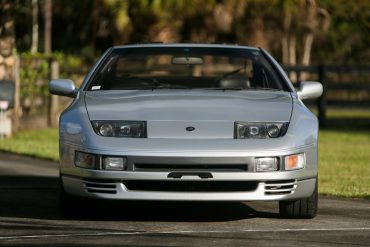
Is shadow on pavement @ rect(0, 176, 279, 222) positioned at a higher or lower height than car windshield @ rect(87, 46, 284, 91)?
lower

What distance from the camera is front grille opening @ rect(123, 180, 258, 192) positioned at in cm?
838

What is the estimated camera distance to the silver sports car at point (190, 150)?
8.30m

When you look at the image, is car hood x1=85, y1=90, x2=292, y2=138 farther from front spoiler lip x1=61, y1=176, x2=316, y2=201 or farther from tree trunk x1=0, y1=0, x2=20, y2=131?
tree trunk x1=0, y1=0, x2=20, y2=131

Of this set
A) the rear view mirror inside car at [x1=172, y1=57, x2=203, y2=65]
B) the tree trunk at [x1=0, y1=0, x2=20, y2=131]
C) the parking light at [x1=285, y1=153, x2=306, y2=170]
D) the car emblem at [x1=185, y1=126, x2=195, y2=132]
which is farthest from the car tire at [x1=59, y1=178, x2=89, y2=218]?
the tree trunk at [x1=0, y1=0, x2=20, y2=131]

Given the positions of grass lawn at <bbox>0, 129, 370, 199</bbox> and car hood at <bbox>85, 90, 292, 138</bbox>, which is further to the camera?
grass lawn at <bbox>0, 129, 370, 199</bbox>

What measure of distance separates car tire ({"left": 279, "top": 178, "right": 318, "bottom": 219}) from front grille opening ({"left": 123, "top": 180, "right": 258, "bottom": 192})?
592mm

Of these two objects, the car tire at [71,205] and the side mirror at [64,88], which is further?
the side mirror at [64,88]

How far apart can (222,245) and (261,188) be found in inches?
39.1

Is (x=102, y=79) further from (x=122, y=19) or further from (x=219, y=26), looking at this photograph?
(x=219, y=26)

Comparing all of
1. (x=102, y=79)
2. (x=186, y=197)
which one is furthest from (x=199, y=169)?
(x=102, y=79)

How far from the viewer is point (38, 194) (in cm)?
1073

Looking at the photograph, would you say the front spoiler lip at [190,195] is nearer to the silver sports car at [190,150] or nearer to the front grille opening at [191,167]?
the silver sports car at [190,150]

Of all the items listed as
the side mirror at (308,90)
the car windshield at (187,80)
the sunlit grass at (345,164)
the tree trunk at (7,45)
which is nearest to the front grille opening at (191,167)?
the car windshield at (187,80)

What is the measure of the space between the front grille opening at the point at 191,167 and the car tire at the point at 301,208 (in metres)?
0.75
